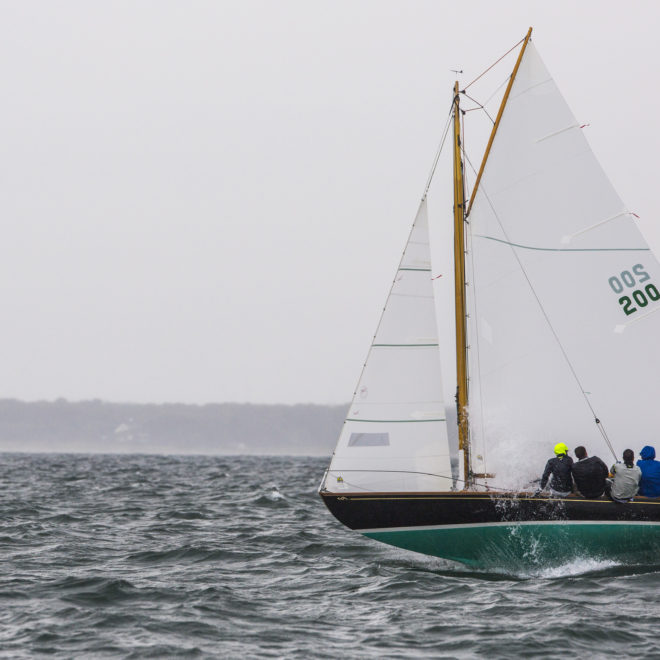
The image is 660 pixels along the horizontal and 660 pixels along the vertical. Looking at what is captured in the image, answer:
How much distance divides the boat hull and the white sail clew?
1.86ft

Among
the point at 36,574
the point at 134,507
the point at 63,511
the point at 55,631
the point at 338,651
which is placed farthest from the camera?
the point at 134,507

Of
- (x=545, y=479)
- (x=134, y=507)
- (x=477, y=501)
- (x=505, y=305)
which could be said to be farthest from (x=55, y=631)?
(x=134, y=507)

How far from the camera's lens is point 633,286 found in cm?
1900

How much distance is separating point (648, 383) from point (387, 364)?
18.6 feet

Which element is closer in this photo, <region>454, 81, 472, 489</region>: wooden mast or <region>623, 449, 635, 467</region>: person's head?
<region>623, 449, 635, 467</region>: person's head

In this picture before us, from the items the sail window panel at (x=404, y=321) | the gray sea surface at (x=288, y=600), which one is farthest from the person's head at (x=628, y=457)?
the sail window panel at (x=404, y=321)

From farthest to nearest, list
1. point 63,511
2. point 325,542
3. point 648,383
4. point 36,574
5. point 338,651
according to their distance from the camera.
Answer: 1. point 63,511
2. point 325,542
3. point 648,383
4. point 36,574
5. point 338,651

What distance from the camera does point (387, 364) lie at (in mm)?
18703

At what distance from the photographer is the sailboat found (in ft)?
60.6

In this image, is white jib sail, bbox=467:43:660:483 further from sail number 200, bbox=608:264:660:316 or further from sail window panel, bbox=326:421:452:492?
sail window panel, bbox=326:421:452:492

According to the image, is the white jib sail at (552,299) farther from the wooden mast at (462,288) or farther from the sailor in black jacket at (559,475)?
the sailor in black jacket at (559,475)

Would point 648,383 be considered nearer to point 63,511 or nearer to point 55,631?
point 55,631

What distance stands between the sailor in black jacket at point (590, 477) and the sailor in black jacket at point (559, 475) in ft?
0.47

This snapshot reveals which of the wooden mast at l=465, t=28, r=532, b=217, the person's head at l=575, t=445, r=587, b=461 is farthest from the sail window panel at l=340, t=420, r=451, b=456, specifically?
the wooden mast at l=465, t=28, r=532, b=217
